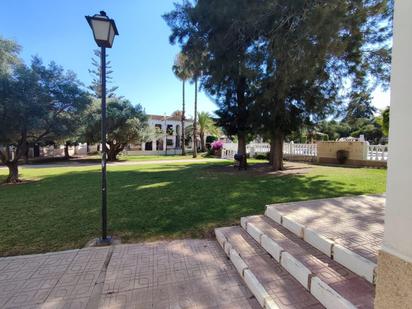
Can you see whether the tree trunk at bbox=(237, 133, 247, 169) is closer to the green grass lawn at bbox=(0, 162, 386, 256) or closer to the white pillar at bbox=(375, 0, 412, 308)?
the green grass lawn at bbox=(0, 162, 386, 256)

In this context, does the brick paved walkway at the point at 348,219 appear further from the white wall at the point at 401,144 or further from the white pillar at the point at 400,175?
the white wall at the point at 401,144

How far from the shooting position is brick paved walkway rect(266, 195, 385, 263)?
2988 millimetres

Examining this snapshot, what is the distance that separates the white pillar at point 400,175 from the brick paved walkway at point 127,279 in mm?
1425

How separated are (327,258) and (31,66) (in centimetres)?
1163

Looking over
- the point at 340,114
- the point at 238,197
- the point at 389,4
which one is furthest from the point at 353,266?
the point at 340,114

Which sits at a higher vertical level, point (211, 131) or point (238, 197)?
point (211, 131)

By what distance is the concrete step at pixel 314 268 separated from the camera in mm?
2227

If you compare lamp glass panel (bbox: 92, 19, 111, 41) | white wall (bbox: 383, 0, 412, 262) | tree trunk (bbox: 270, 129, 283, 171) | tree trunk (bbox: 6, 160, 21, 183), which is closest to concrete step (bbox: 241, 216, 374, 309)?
white wall (bbox: 383, 0, 412, 262)

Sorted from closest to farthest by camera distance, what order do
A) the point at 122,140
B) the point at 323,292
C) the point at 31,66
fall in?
the point at 323,292 → the point at 31,66 → the point at 122,140

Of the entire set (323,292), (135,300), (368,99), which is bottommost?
(135,300)

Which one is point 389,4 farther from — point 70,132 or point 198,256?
point 70,132

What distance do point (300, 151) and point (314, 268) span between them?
15.1 metres

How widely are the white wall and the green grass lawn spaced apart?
3.11 meters

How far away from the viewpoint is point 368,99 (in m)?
10.6
